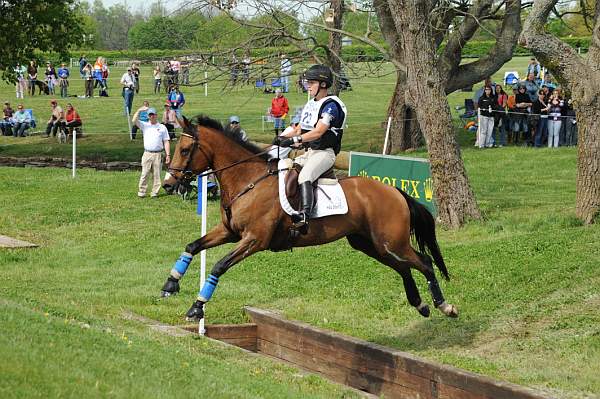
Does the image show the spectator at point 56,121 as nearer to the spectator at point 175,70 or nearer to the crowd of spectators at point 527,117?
the spectator at point 175,70

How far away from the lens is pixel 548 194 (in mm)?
23344

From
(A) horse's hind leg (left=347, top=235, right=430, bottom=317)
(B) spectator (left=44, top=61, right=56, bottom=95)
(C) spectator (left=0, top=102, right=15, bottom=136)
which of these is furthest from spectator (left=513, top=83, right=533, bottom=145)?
(B) spectator (left=44, top=61, right=56, bottom=95)

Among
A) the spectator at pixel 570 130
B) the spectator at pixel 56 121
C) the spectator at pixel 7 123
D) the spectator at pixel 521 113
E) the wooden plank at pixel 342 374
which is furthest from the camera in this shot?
the spectator at pixel 7 123

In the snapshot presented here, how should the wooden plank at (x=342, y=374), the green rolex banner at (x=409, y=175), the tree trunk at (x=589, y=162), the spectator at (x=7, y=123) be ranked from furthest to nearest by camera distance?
the spectator at (x=7, y=123)
the green rolex banner at (x=409, y=175)
the tree trunk at (x=589, y=162)
the wooden plank at (x=342, y=374)

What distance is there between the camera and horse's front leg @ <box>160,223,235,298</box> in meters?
11.8

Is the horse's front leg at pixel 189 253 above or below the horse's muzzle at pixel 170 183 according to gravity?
below

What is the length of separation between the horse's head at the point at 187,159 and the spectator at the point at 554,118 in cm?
1884

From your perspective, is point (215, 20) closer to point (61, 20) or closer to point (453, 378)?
point (61, 20)

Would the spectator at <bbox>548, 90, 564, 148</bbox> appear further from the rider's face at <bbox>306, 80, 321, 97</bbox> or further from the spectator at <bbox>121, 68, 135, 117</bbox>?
the spectator at <bbox>121, 68, 135, 117</bbox>

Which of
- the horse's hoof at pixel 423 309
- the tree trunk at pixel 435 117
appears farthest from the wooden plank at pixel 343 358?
the tree trunk at pixel 435 117

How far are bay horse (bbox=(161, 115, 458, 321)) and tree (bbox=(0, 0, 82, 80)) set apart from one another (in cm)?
2257

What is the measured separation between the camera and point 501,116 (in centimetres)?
3120

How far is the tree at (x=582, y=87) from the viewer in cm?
1622

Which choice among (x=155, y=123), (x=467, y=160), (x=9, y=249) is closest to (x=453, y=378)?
(x=9, y=249)
